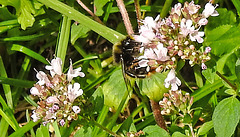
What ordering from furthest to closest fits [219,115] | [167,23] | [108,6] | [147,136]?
[108,6], [147,136], [219,115], [167,23]

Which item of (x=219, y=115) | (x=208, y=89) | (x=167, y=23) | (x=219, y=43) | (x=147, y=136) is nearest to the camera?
(x=167, y=23)

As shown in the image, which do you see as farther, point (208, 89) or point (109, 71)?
point (109, 71)

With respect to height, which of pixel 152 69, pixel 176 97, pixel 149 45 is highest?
pixel 149 45

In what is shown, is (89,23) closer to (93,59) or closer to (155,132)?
(93,59)

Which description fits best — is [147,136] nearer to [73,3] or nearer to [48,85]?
[48,85]

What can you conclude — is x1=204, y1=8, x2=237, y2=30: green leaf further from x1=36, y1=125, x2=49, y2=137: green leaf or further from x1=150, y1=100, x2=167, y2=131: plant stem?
x1=36, y1=125, x2=49, y2=137: green leaf

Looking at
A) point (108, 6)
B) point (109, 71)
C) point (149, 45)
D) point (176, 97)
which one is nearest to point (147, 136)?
point (176, 97)

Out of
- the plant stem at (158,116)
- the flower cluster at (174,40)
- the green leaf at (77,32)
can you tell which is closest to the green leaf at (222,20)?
the plant stem at (158,116)

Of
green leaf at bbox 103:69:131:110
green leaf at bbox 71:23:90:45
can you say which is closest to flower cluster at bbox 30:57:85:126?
green leaf at bbox 103:69:131:110
